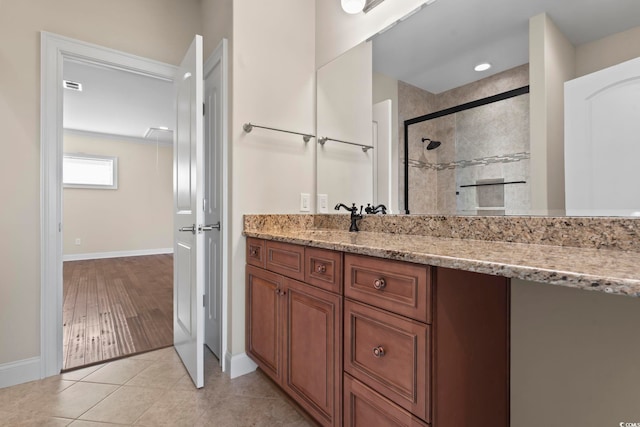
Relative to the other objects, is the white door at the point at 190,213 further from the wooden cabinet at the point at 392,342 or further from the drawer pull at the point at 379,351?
the drawer pull at the point at 379,351

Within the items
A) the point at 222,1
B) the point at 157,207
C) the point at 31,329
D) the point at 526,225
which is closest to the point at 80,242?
the point at 157,207

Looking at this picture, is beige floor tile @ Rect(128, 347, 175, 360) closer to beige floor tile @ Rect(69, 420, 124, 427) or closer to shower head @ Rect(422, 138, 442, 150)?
beige floor tile @ Rect(69, 420, 124, 427)

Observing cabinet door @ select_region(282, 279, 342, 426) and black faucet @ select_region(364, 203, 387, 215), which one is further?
black faucet @ select_region(364, 203, 387, 215)

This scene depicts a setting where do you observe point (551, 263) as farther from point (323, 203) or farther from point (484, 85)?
point (323, 203)

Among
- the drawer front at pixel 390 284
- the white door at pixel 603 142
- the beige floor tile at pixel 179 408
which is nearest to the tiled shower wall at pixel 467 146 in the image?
the white door at pixel 603 142

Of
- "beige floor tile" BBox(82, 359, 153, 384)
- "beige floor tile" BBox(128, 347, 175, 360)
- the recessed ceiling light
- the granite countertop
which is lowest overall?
"beige floor tile" BBox(128, 347, 175, 360)

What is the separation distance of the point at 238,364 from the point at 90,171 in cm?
607

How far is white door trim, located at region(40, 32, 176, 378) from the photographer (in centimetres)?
183

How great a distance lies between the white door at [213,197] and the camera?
204cm

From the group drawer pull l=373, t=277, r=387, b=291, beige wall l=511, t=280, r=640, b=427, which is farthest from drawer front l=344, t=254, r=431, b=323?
beige wall l=511, t=280, r=640, b=427

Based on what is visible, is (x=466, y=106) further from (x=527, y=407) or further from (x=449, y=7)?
(x=527, y=407)

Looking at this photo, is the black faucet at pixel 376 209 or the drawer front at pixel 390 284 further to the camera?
the black faucet at pixel 376 209

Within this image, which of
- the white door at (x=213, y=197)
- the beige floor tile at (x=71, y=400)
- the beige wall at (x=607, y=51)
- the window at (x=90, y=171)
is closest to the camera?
the beige wall at (x=607, y=51)

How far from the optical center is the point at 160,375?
188 centimetres
